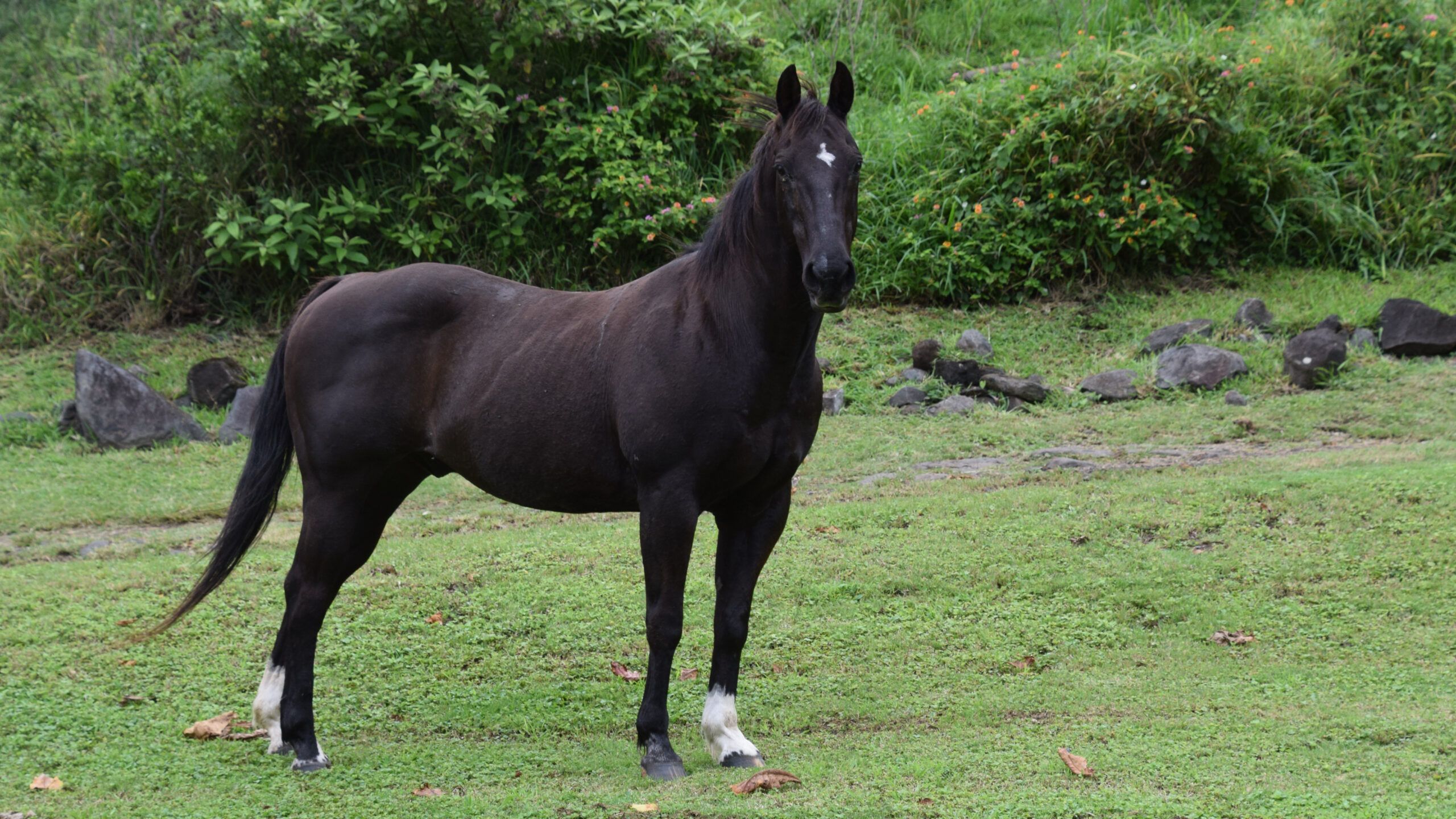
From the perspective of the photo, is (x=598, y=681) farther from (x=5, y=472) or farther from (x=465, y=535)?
(x=5, y=472)

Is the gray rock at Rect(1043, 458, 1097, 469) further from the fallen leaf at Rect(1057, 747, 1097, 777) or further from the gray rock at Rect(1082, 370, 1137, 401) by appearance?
the fallen leaf at Rect(1057, 747, 1097, 777)

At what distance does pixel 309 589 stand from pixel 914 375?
261 inches

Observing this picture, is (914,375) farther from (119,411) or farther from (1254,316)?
(119,411)

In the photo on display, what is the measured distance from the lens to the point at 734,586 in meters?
4.73

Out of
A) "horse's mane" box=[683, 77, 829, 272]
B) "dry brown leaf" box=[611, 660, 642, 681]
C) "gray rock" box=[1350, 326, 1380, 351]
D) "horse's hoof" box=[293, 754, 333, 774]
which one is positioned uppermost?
"horse's mane" box=[683, 77, 829, 272]

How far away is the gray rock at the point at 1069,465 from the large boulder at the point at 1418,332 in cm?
342

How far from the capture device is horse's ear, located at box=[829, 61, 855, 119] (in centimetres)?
432

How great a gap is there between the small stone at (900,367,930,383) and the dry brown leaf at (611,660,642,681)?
528 cm

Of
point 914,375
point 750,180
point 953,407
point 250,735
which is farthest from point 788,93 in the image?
point 914,375

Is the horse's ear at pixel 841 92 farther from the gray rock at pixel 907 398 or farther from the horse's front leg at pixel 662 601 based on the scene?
the gray rock at pixel 907 398

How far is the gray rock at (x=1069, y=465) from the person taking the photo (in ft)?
27.6

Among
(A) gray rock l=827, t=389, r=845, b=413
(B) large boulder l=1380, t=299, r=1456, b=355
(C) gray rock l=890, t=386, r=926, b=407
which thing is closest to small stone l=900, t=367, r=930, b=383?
(C) gray rock l=890, t=386, r=926, b=407

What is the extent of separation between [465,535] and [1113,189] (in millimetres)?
7070

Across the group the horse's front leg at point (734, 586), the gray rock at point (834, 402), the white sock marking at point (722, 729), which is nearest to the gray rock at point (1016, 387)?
the gray rock at point (834, 402)
